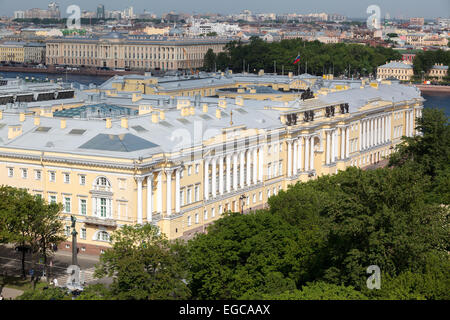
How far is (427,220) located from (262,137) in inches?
824

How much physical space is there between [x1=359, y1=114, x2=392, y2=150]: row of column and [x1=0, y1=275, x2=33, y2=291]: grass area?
32.8 m

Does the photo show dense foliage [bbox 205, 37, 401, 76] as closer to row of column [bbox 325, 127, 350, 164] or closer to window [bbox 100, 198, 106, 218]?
row of column [bbox 325, 127, 350, 164]

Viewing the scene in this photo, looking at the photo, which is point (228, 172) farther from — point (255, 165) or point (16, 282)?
point (16, 282)

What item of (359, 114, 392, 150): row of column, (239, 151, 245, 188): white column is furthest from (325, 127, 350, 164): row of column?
(239, 151, 245, 188): white column

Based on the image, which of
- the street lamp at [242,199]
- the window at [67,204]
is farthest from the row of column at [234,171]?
the window at [67,204]

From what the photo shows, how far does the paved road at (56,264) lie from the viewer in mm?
33156

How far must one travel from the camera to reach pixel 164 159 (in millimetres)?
37812

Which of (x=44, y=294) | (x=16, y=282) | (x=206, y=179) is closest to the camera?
(x=44, y=294)

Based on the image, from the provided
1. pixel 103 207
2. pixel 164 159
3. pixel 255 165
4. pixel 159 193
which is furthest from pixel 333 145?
pixel 103 207

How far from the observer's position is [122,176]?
36531mm

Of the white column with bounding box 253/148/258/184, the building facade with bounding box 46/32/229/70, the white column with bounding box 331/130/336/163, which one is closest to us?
the white column with bounding box 253/148/258/184

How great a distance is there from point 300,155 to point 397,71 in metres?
101

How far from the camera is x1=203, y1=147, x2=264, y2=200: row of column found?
4169 centimetres

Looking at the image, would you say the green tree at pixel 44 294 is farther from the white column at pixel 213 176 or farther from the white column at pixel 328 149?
the white column at pixel 328 149
